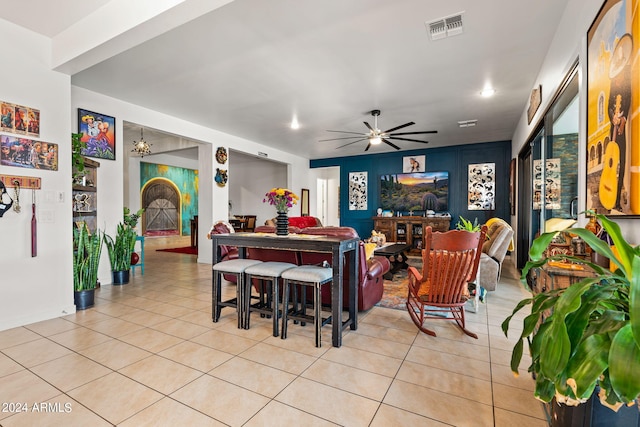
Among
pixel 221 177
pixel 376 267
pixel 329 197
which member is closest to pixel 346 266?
pixel 376 267

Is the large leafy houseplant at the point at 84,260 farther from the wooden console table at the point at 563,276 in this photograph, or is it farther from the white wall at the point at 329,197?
the white wall at the point at 329,197

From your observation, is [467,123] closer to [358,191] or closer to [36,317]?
[358,191]

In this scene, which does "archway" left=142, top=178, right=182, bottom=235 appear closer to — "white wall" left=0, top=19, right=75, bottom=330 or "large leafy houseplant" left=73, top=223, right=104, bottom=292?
"large leafy houseplant" left=73, top=223, right=104, bottom=292

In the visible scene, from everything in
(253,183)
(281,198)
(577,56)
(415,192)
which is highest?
(577,56)

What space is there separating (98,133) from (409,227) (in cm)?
720

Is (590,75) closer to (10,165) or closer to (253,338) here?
(253,338)

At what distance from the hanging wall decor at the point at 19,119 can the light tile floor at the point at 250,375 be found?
199cm

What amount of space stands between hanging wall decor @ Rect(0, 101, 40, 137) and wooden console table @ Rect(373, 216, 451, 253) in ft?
24.3

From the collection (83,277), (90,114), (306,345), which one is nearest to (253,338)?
(306,345)

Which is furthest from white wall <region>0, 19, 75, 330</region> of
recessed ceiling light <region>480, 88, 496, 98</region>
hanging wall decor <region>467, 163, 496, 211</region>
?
Result: hanging wall decor <region>467, 163, 496, 211</region>

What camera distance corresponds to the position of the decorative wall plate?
683 cm

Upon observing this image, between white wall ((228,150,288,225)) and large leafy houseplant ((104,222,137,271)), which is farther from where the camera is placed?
white wall ((228,150,288,225))

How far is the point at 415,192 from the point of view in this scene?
8.75 m

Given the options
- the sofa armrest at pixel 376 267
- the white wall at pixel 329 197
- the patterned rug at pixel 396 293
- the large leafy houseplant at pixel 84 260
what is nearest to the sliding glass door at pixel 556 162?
the sofa armrest at pixel 376 267
